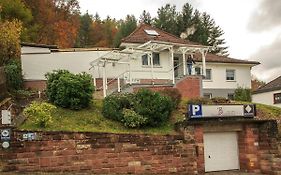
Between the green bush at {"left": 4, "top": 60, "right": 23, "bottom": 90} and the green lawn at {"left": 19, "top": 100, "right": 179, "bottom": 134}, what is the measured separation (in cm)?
739

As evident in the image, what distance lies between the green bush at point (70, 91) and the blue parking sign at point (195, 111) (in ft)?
15.2

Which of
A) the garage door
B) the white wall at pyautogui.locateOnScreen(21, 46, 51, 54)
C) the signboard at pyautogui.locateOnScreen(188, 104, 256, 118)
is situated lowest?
the garage door

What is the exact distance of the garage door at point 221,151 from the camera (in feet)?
68.9

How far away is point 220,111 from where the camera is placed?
2034cm

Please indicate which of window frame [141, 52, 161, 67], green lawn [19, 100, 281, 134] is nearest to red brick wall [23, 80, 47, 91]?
window frame [141, 52, 161, 67]

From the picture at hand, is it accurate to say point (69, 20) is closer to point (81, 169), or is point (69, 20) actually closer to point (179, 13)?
point (179, 13)

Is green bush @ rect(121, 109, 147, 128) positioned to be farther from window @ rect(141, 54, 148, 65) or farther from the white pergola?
window @ rect(141, 54, 148, 65)

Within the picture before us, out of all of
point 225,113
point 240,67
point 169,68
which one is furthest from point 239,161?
point 240,67

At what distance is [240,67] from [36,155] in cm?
3023

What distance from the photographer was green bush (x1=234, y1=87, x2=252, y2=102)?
131 feet

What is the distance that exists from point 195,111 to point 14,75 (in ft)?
39.8

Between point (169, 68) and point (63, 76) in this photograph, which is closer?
point (63, 76)

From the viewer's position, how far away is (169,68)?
34031 millimetres

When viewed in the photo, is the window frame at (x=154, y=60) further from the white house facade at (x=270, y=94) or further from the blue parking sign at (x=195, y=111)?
the blue parking sign at (x=195, y=111)
